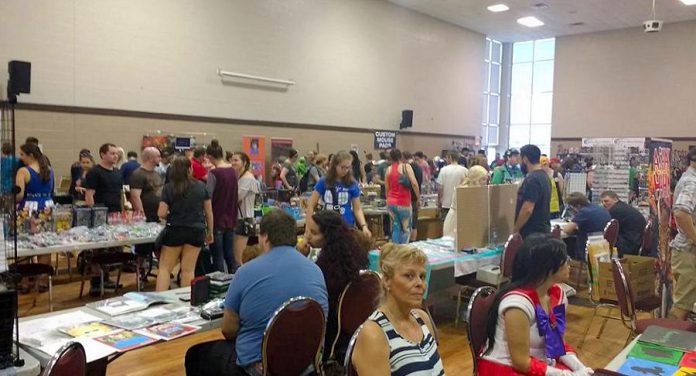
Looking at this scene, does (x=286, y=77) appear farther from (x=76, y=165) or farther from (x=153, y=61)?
(x=76, y=165)

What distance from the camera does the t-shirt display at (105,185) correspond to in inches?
243

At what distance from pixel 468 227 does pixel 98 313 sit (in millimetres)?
3158

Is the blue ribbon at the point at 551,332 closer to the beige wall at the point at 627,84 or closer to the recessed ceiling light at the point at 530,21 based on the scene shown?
the recessed ceiling light at the point at 530,21

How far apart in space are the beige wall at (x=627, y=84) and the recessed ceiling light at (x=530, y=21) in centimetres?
179

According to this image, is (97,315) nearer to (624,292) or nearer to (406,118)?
(624,292)

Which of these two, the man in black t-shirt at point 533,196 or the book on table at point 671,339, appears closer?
the book on table at point 671,339

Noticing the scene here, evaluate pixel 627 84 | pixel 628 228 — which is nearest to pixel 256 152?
pixel 628 228

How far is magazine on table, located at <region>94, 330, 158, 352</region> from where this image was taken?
248 cm

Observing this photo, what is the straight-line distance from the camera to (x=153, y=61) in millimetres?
9703

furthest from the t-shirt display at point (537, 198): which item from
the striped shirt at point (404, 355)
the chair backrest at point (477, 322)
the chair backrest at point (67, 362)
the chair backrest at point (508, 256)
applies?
the chair backrest at point (67, 362)

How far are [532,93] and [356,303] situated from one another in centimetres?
1715

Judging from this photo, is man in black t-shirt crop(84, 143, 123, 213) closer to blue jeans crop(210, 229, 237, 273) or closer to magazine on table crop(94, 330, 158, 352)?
blue jeans crop(210, 229, 237, 273)

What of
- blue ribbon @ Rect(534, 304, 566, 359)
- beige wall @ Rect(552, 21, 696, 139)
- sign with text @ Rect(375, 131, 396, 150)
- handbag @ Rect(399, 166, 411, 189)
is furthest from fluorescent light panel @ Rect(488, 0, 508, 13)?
blue ribbon @ Rect(534, 304, 566, 359)

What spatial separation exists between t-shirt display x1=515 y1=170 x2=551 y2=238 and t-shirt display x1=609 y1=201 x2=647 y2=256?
114 centimetres
